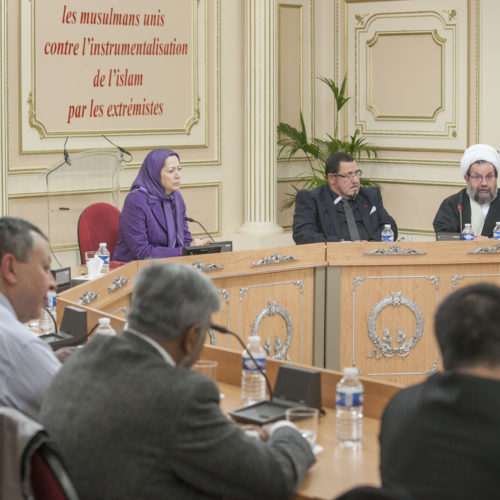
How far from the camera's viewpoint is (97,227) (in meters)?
5.15

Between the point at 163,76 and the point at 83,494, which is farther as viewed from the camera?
the point at 163,76

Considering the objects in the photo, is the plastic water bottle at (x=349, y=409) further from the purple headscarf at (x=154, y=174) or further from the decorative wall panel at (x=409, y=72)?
the decorative wall panel at (x=409, y=72)

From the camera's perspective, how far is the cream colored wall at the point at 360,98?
289 inches

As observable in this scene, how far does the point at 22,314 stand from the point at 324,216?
324 cm

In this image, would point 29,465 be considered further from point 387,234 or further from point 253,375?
point 387,234

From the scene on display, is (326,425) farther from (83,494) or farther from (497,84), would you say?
(497,84)

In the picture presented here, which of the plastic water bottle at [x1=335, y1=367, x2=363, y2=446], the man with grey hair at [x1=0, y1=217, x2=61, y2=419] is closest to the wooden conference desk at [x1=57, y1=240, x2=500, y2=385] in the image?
the plastic water bottle at [x1=335, y1=367, x2=363, y2=446]

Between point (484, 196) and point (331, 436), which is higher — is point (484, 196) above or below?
above

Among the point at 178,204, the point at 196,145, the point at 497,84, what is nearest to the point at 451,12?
the point at 497,84

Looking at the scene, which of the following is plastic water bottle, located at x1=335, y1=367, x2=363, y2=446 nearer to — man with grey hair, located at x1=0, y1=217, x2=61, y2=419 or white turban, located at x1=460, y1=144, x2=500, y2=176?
man with grey hair, located at x1=0, y1=217, x2=61, y2=419

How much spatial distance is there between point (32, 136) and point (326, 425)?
4384 millimetres

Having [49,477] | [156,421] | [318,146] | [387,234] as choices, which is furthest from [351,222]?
[49,477]

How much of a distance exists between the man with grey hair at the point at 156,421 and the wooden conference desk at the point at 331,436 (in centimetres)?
9

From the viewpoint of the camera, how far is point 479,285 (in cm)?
169
